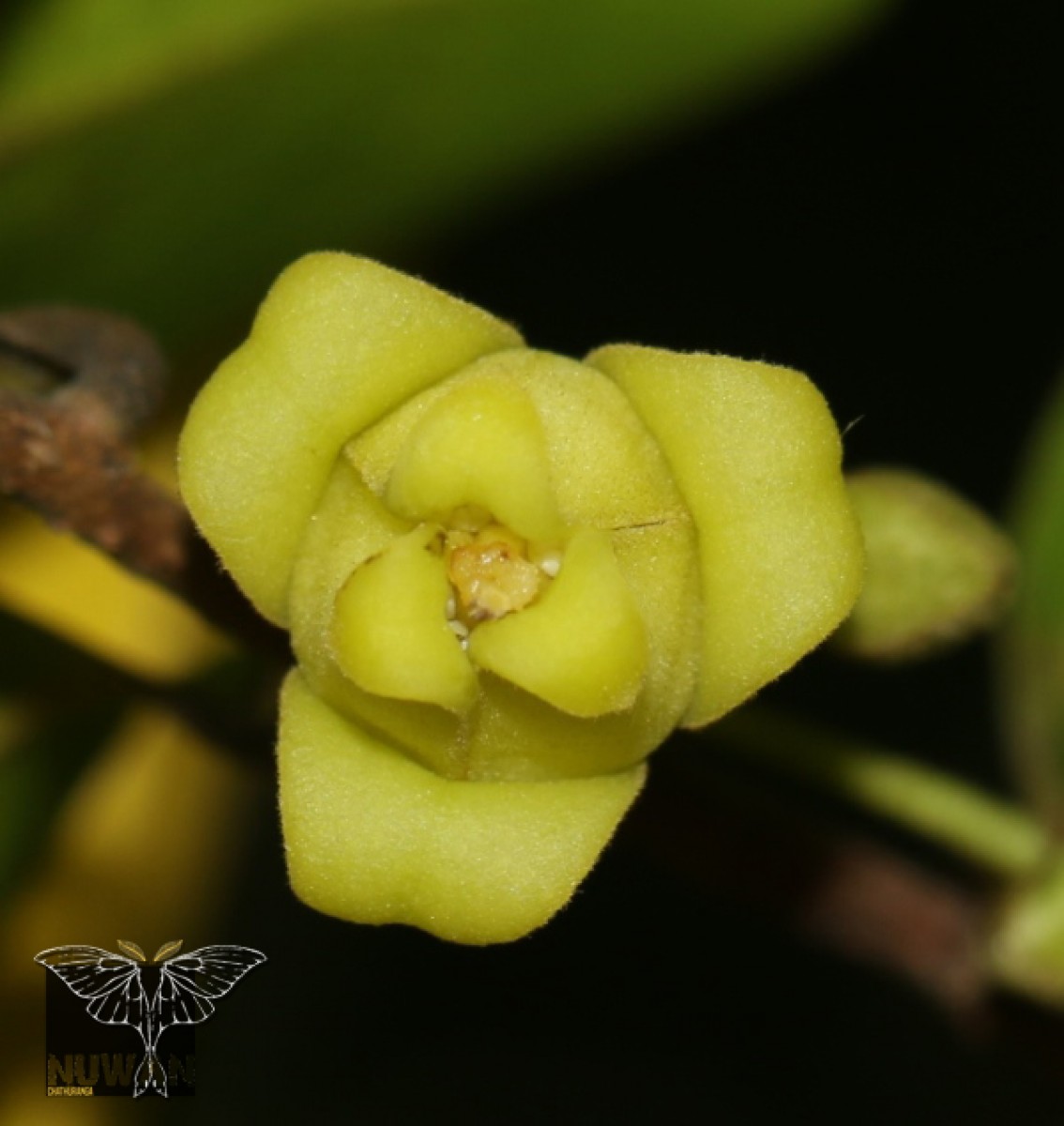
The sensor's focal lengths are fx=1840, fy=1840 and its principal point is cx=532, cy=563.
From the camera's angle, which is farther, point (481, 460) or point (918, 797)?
point (918, 797)

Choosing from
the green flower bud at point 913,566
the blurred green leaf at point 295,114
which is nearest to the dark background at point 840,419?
the blurred green leaf at point 295,114

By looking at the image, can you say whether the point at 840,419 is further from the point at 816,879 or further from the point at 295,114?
the point at 816,879

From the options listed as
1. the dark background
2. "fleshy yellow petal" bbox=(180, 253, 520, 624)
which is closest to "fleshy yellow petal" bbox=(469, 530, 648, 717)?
"fleshy yellow petal" bbox=(180, 253, 520, 624)

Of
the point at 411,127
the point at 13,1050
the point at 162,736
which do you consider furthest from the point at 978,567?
the point at 162,736

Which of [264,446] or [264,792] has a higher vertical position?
[264,446]

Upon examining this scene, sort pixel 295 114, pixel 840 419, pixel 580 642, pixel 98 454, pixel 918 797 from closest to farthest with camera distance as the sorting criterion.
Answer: pixel 580 642 → pixel 98 454 → pixel 918 797 → pixel 295 114 → pixel 840 419

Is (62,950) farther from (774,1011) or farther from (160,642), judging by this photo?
(774,1011)

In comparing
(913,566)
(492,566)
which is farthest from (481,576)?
(913,566)
